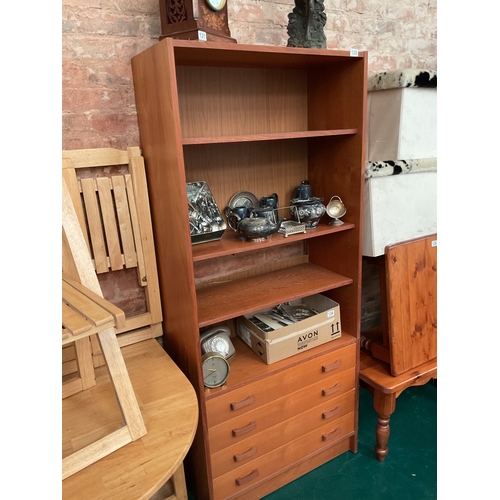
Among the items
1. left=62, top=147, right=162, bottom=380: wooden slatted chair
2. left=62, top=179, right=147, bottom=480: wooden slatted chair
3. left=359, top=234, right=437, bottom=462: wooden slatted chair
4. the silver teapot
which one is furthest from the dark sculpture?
left=62, top=179, right=147, bottom=480: wooden slatted chair

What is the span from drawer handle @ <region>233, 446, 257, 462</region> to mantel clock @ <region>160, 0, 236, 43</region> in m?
1.58

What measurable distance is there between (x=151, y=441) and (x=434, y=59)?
8.26 ft

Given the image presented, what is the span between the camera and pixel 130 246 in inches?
66.4

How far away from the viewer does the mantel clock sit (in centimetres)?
134

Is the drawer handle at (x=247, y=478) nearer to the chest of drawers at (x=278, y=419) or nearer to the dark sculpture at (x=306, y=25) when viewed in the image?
the chest of drawers at (x=278, y=419)

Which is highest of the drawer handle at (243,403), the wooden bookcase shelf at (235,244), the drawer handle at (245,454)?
the wooden bookcase shelf at (235,244)

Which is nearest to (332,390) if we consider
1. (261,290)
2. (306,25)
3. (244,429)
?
(244,429)

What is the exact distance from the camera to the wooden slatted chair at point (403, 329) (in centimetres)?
195

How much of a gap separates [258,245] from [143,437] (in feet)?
2.51

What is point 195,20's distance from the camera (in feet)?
4.37

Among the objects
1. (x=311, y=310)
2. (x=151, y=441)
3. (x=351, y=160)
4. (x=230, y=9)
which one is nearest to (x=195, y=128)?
(x=230, y=9)

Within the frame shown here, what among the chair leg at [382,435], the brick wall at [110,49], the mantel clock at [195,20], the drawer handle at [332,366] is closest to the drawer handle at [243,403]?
the drawer handle at [332,366]

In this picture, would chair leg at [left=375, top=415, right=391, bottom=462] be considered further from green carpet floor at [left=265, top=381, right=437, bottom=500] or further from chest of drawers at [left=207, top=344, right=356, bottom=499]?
chest of drawers at [left=207, top=344, right=356, bottom=499]

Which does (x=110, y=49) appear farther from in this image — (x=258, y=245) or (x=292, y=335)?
(x=292, y=335)
